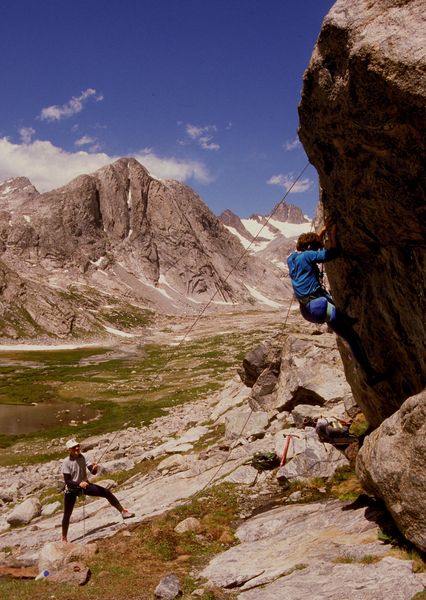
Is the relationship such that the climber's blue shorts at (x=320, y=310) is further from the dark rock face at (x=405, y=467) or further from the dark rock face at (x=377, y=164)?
the dark rock face at (x=405, y=467)

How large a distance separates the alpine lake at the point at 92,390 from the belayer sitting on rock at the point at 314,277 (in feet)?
90.4

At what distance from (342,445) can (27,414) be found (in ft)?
170

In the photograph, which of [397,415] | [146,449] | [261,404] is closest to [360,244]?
[397,415]

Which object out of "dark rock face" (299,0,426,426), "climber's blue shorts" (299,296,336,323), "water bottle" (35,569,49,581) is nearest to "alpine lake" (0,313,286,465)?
"water bottle" (35,569,49,581)

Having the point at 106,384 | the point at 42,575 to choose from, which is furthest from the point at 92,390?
the point at 42,575

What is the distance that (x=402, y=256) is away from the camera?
960 cm

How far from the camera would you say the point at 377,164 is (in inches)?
341

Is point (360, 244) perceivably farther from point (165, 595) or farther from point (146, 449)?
point (146, 449)

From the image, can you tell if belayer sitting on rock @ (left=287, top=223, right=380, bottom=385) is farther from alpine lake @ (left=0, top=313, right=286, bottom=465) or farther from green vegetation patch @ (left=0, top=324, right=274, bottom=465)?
green vegetation patch @ (left=0, top=324, right=274, bottom=465)

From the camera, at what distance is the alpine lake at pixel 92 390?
4706 cm

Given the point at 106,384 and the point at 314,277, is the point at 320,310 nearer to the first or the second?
the point at 314,277

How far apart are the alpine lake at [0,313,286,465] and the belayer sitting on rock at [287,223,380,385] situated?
90.4 feet

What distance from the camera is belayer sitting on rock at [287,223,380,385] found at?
1098 cm

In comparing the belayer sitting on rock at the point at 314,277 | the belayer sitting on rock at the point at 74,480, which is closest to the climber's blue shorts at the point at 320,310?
the belayer sitting on rock at the point at 314,277
